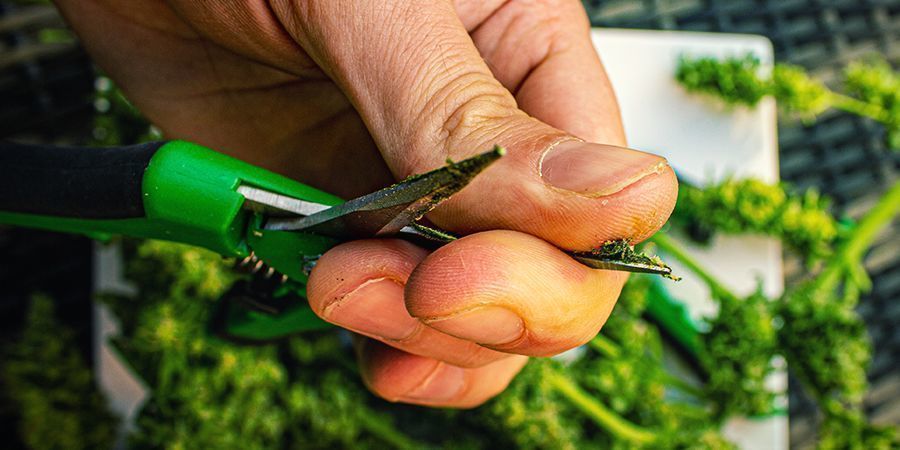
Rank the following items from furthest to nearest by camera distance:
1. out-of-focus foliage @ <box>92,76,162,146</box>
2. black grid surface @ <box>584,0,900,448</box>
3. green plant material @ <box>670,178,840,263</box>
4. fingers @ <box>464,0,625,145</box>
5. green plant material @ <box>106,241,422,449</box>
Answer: black grid surface @ <box>584,0,900,448</box>
green plant material @ <box>670,178,840,263</box>
out-of-focus foliage @ <box>92,76,162,146</box>
green plant material @ <box>106,241,422,449</box>
fingers @ <box>464,0,625,145</box>

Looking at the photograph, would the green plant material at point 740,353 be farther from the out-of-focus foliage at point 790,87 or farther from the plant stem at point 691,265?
the out-of-focus foliage at point 790,87

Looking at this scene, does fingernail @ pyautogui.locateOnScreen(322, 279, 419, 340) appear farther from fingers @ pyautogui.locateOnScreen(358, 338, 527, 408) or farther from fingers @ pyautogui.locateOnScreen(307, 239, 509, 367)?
fingers @ pyautogui.locateOnScreen(358, 338, 527, 408)

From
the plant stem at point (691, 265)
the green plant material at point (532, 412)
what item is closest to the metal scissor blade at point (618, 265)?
the green plant material at point (532, 412)

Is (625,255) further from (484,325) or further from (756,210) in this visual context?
(756,210)

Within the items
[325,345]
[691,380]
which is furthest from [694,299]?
[325,345]

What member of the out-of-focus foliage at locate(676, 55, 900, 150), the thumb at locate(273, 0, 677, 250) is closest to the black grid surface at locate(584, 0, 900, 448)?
the out-of-focus foliage at locate(676, 55, 900, 150)

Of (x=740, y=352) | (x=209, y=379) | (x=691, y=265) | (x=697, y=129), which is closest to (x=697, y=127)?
(x=697, y=129)

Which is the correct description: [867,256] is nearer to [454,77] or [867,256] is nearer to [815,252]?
[815,252]

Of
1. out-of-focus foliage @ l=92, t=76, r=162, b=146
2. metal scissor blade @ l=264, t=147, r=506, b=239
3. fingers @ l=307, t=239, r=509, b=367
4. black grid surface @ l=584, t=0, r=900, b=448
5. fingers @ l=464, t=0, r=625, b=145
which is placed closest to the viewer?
metal scissor blade @ l=264, t=147, r=506, b=239

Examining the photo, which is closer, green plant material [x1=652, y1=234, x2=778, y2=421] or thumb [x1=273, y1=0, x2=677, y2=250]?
thumb [x1=273, y1=0, x2=677, y2=250]
